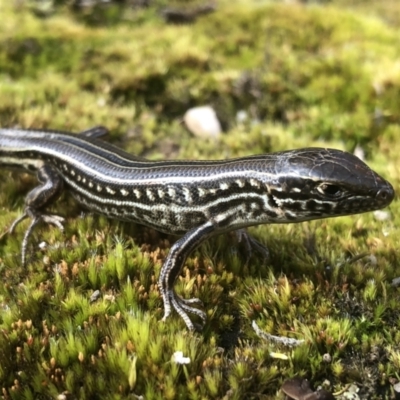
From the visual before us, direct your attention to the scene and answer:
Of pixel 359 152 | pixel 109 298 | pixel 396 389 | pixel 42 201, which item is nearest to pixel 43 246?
pixel 42 201

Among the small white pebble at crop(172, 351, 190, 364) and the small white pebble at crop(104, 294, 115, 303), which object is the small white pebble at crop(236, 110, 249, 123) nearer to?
the small white pebble at crop(104, 294, 115, 303)

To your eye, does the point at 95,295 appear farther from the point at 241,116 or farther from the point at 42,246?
the point at 241,116

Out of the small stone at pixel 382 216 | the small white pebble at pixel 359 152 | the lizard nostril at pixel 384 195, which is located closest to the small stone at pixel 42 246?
the lizard nostril at pixel 384 195

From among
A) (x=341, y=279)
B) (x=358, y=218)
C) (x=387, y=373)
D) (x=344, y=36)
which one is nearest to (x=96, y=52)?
(x=344, y=36)

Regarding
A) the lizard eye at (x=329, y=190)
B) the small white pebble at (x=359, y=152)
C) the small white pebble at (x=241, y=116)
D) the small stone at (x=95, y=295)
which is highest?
the lizard eye at (x=329, y=190)

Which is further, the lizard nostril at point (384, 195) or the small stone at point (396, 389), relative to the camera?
the lizard nostril at point (384, 195)

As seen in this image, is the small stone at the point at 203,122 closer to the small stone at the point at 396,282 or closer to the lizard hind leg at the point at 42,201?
the lizard hind leg at the point at 42,201

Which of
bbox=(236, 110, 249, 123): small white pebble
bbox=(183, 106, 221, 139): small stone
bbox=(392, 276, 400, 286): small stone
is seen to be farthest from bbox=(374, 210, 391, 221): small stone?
bbox=(236, 110, 249, 123): small white pebble
